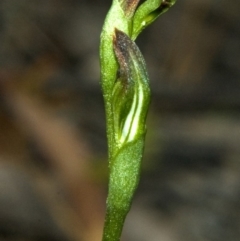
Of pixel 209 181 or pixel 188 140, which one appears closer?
pixel 209 181

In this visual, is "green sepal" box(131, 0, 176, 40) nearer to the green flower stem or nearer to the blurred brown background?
the green flower stem

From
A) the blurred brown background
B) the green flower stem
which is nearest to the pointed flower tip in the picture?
the green flower stem

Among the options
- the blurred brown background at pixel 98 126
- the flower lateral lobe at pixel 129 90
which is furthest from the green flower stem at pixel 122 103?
the blurred brown background at pixel 98 126

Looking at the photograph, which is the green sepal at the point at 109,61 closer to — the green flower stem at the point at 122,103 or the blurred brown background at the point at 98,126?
the green flower stem at the point at 122,103

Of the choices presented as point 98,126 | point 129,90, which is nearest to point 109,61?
point 129,90

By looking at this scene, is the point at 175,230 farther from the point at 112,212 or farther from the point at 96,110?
the point at 112,212

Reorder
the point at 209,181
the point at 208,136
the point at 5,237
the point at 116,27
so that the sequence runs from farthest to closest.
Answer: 1. the point at 208,136
2. the point at 209,181
3. the point at 5,237
4. the point at 116,27

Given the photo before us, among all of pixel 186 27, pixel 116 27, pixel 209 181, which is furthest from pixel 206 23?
pixel 116 27
